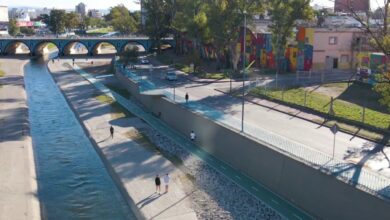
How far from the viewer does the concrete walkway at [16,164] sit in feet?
85.9

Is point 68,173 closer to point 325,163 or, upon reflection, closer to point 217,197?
point 217,197

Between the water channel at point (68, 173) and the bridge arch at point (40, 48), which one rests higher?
the bridge arch at point (40, 48)

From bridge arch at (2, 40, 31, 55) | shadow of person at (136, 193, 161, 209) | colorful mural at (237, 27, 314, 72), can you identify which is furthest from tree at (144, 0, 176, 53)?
shadow of person at (136, 193, 161, 209)

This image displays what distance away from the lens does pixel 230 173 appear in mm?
31734

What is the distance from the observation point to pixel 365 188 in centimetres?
2094

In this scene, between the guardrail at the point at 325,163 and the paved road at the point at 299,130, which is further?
the paved road at the point at 299,130

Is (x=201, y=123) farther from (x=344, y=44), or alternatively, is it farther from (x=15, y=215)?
(x=344, y=44)

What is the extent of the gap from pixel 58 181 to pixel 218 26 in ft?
125

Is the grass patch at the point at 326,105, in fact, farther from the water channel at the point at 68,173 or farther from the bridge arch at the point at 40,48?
the bridge arch at the point at 40,48

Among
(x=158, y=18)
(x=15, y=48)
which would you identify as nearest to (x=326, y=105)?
(x=158, y=18)

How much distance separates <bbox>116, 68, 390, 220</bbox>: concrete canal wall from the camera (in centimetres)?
2122

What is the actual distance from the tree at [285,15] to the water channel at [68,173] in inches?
1182

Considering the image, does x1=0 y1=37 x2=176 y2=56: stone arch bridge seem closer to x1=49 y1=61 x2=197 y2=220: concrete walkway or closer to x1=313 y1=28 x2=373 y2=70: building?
x1=313 y1=28 x2=373 y2=70: building

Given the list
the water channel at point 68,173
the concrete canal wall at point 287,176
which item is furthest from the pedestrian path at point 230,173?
the water channel at point 68,173
